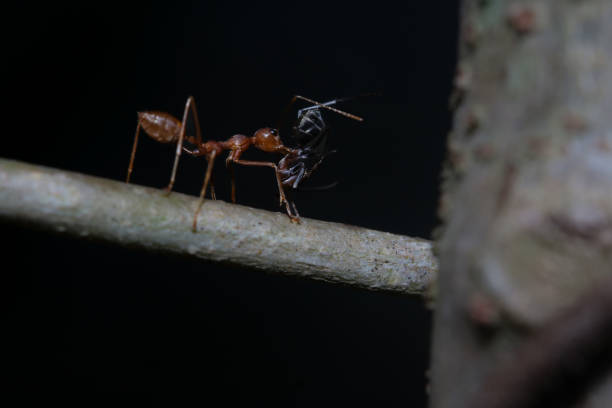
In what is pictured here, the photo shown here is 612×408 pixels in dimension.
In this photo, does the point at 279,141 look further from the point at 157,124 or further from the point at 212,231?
the point at 212,231

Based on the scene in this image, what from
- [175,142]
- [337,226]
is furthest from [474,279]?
[175,142]

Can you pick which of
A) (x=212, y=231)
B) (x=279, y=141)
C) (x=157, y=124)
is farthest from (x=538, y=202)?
(x=279, y=141)

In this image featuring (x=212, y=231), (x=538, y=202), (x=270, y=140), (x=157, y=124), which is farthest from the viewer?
(x=270, y=140)

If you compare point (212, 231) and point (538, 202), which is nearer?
point (538, 202)

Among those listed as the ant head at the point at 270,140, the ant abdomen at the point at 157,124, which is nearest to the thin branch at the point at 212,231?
the ant abdomen at the point at 157,124

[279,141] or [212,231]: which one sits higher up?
[279,141]

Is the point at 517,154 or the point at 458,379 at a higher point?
the point at 517,154

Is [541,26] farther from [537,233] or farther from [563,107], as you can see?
[537,233]
